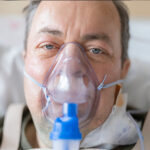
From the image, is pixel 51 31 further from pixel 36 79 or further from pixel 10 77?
pixel 10 77

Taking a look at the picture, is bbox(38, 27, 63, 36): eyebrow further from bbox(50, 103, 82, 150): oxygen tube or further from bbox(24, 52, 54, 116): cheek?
bbox(50, 103, 82, 150): oxygen tube

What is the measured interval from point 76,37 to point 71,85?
0.71 feet

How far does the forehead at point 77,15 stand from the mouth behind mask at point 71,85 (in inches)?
3.6

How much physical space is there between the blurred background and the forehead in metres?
0.28

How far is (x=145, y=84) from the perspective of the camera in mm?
1638

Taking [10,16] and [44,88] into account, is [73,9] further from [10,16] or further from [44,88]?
[10,16]

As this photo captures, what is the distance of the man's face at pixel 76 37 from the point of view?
1066mm

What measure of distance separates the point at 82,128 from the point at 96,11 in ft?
1.56

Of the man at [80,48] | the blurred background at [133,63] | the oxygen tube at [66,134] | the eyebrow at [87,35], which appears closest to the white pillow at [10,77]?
the blurred background at [133,63]

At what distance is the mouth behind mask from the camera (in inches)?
37.9

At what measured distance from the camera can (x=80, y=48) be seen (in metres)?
1.06

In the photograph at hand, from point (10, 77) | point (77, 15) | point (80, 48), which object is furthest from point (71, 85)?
point (10, 77)

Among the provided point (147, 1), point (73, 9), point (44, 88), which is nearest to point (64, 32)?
point (73, 9)

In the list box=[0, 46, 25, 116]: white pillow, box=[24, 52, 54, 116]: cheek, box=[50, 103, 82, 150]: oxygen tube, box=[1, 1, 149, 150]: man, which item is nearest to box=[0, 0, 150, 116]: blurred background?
box=[0, 46, 25, 116]: white pillow
